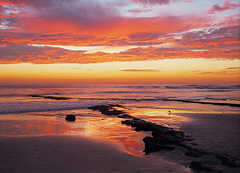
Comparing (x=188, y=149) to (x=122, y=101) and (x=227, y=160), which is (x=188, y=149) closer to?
(x=227, y=160)

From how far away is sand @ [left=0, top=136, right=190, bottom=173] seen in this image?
6680mm

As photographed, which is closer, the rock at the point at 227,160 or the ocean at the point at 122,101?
the rock at the point at 227,160

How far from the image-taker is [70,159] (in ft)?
24.8

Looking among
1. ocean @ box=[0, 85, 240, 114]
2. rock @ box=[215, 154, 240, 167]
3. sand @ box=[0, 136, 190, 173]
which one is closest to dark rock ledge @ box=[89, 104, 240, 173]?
rock @ box=[215, 154, 240, 167]

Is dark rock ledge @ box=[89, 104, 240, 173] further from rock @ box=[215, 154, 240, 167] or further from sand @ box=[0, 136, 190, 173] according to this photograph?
sand @ box=[0, 136, 190, 173]

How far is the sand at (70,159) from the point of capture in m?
6.68

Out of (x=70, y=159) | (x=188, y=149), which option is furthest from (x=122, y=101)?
(x=70, y=159)

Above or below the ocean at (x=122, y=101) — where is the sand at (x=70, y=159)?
below

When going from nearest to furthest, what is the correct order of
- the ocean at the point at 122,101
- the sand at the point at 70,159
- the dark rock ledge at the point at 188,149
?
the sand at the point at 70,159
the dark rock ledge at the point at 188,149
the ocean at the point at 122,101

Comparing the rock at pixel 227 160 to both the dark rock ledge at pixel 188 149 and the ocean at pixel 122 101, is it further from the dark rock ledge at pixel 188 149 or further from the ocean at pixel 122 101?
the ocean at pixel 122 101

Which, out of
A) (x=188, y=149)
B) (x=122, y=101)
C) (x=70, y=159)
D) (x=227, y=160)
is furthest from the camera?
(x=122, y=101)

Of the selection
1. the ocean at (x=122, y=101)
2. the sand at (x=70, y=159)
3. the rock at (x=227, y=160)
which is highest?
the ocean at (x=122, y=101)

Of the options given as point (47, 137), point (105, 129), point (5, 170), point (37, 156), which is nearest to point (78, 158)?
point (37, 156)

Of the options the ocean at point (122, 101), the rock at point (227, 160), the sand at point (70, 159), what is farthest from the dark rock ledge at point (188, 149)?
the ocean at point (122, 101)
